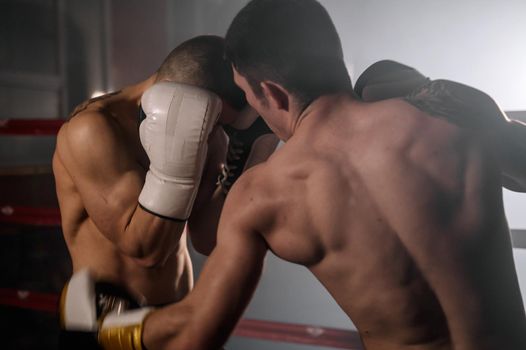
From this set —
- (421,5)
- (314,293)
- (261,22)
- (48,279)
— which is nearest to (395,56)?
(421,5)

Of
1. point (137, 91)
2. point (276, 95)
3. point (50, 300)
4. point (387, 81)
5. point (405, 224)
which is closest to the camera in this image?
point (405, 224)

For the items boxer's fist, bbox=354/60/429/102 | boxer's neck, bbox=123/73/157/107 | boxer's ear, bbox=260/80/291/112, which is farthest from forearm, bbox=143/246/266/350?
boxer's neck, bbox=123/73/157/107

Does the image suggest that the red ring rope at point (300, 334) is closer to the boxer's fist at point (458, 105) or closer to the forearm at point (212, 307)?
the forearm at point (212, 307)

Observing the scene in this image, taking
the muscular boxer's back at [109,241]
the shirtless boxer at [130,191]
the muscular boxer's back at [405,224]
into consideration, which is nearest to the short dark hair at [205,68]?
the shirtless boxer at [130,191]

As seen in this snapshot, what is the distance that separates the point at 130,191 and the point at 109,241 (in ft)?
0.51

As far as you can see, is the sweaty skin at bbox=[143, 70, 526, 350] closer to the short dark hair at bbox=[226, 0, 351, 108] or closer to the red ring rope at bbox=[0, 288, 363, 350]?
the short dark hair at bbox=[226, 0, 351, 108]

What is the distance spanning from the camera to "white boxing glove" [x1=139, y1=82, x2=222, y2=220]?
3.40ft

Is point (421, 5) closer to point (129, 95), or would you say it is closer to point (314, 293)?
point (129, 95)

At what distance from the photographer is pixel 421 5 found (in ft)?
3.55

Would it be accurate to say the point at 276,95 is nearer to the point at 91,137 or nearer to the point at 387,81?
the point at 387,81

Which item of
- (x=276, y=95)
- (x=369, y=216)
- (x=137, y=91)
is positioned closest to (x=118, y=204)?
(x=137, y=91)

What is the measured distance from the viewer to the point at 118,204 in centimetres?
111

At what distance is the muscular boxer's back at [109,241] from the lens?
1166 millimetres

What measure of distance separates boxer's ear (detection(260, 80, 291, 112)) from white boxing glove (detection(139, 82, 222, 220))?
0.22 meters
